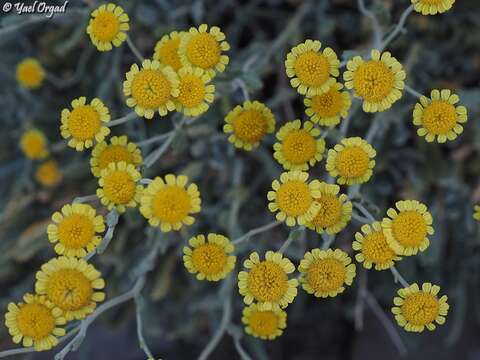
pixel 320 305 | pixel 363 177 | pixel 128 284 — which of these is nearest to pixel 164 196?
pixel 363 177

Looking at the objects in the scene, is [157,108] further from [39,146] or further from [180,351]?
[180,351]

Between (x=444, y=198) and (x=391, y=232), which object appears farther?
(x=444, y=198)

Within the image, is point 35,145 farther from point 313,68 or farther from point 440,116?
point 440,116

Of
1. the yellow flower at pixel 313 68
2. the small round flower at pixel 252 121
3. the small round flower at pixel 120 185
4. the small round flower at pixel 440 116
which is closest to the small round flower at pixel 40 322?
the small round flower at pixel 120 185

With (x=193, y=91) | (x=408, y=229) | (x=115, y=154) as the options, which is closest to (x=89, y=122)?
(x=115, y=154)

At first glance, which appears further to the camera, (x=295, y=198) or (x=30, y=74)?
(x=30, y=74)

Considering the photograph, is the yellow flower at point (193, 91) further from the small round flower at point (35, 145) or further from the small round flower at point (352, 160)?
the small round flower at point (35, 145)
